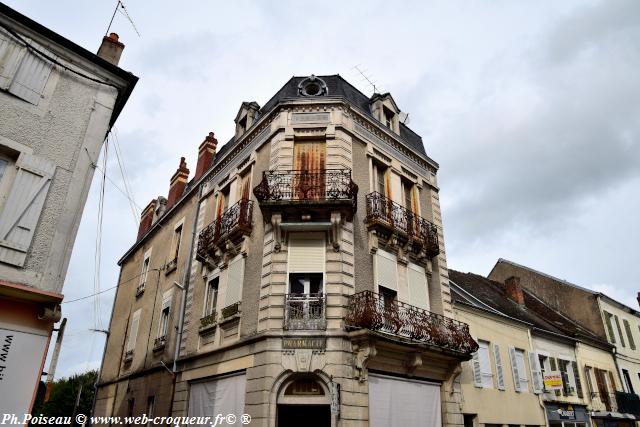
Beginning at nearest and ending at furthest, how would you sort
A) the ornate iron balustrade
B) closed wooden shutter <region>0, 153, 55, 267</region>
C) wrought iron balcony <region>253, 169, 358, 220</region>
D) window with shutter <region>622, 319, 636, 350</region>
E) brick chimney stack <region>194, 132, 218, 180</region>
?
closed wooden shutter <region>0, 153, 55, 267</region>, wrought iron balcony <region>253, 169, 358, 220</region>, brick chimney stack <region>194, 132, 218, 180</region>, the ornate iron balustrade, window with shutter <region>622, 319, 636, 350</region>

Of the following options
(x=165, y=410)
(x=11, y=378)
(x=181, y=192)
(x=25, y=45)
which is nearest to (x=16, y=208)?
(x=11, y=378)

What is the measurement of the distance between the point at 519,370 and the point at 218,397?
41.2 ft

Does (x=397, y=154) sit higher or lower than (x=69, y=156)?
higher

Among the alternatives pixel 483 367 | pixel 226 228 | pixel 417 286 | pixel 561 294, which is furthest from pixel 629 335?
pixel 226 228

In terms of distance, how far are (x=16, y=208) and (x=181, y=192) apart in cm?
1460

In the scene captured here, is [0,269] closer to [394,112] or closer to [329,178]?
[329,178]

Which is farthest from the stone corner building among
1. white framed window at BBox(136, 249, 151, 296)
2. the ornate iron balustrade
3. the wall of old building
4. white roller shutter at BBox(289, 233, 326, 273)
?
the wall of old building

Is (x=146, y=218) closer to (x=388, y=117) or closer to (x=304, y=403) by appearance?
(x=388, y=117)

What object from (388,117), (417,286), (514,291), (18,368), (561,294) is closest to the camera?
(18,368)

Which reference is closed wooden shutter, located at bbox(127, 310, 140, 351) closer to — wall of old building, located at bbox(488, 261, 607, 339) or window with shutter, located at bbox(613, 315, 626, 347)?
wall of old building, located at bbox(488, 261, 607, 339)

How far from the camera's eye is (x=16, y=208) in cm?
739

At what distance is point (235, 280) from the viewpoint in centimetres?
1325

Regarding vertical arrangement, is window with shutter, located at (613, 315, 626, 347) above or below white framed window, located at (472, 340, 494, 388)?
above

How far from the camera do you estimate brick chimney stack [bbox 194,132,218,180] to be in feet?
64.6
